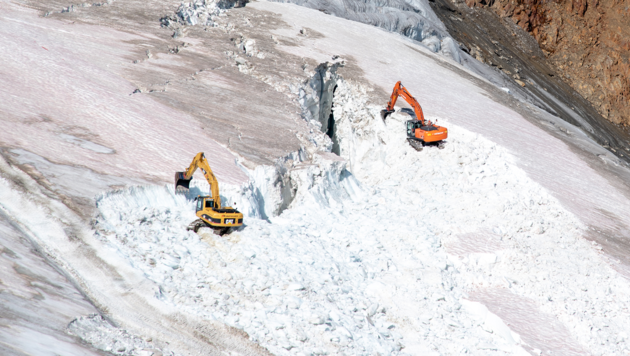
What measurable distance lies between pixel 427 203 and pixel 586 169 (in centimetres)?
767

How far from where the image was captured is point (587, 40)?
175 ft

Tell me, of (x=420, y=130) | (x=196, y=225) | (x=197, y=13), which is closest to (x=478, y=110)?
(x=420, y=130)

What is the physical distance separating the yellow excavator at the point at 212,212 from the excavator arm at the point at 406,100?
Result: 9814 millimetres

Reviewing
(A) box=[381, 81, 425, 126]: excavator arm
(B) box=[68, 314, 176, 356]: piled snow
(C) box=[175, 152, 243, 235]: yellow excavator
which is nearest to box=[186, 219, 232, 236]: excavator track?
(C) box=[175, 152, 243, 235]: yellow excavator

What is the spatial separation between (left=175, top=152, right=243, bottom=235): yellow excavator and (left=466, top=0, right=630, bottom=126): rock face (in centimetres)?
4557

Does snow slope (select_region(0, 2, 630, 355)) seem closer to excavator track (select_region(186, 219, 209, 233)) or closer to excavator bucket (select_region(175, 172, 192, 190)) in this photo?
excavator track (select_region(186, 219, 209, 233))

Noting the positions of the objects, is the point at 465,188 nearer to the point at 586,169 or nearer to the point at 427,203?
the point at 427,203

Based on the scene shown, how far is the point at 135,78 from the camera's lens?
17.7m

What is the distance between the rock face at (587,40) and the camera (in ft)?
166

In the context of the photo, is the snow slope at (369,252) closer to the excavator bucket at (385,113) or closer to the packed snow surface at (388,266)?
the packed snow surface at (388,266)

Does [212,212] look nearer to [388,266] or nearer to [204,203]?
[204,203]

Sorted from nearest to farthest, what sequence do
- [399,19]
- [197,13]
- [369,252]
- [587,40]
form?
[369,252] < [197,13] < [399,19] < [587,40]

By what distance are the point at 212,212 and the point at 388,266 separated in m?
4.67

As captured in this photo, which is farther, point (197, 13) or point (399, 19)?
point (399, 19)
